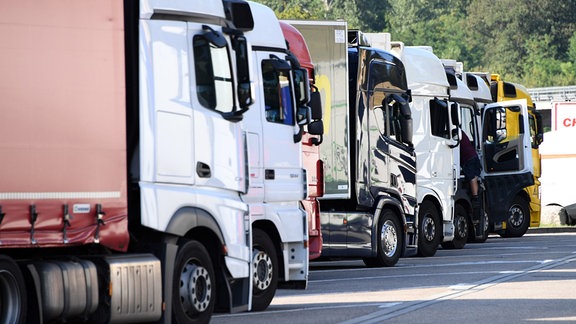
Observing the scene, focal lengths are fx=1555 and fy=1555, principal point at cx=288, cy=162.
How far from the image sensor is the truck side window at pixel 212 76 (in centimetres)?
1307

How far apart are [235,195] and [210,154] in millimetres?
676

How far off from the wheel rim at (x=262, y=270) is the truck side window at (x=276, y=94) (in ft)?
4.44

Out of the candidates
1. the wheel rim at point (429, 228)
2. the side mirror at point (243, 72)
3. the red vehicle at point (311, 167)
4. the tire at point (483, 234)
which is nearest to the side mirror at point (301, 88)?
the red vehicle at point (311, 167)

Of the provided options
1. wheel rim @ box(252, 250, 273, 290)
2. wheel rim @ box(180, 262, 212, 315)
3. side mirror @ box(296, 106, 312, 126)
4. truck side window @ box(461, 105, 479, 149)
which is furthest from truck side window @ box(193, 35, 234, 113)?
truck side window @ box(461, 105, 479, 149)

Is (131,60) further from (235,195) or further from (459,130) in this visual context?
(459,130)

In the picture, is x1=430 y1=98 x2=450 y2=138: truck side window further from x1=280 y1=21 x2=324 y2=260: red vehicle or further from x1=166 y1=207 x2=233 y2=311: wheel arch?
x1=166 y1=207 x2=233 y2=311: wheel arch

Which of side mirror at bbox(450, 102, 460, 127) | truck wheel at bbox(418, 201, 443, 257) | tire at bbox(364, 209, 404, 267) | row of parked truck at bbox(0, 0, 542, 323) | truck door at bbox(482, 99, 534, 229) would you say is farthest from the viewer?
truck door at bbox(482, 99, 534, 229)

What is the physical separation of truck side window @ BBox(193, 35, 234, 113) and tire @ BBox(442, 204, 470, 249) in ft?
53.0

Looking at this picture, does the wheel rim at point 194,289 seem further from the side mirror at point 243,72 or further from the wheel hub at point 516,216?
the wheel hub at point 516,216

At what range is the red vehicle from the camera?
18.2 meters

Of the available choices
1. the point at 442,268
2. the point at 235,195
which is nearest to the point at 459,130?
the point at 442,268

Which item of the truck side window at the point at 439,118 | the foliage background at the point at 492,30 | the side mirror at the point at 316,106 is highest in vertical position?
the foliage background at the point at 492,30

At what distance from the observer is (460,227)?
1163 inches

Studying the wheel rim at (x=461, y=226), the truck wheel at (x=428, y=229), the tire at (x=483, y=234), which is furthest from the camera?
the tire at (x=483, y=234)
